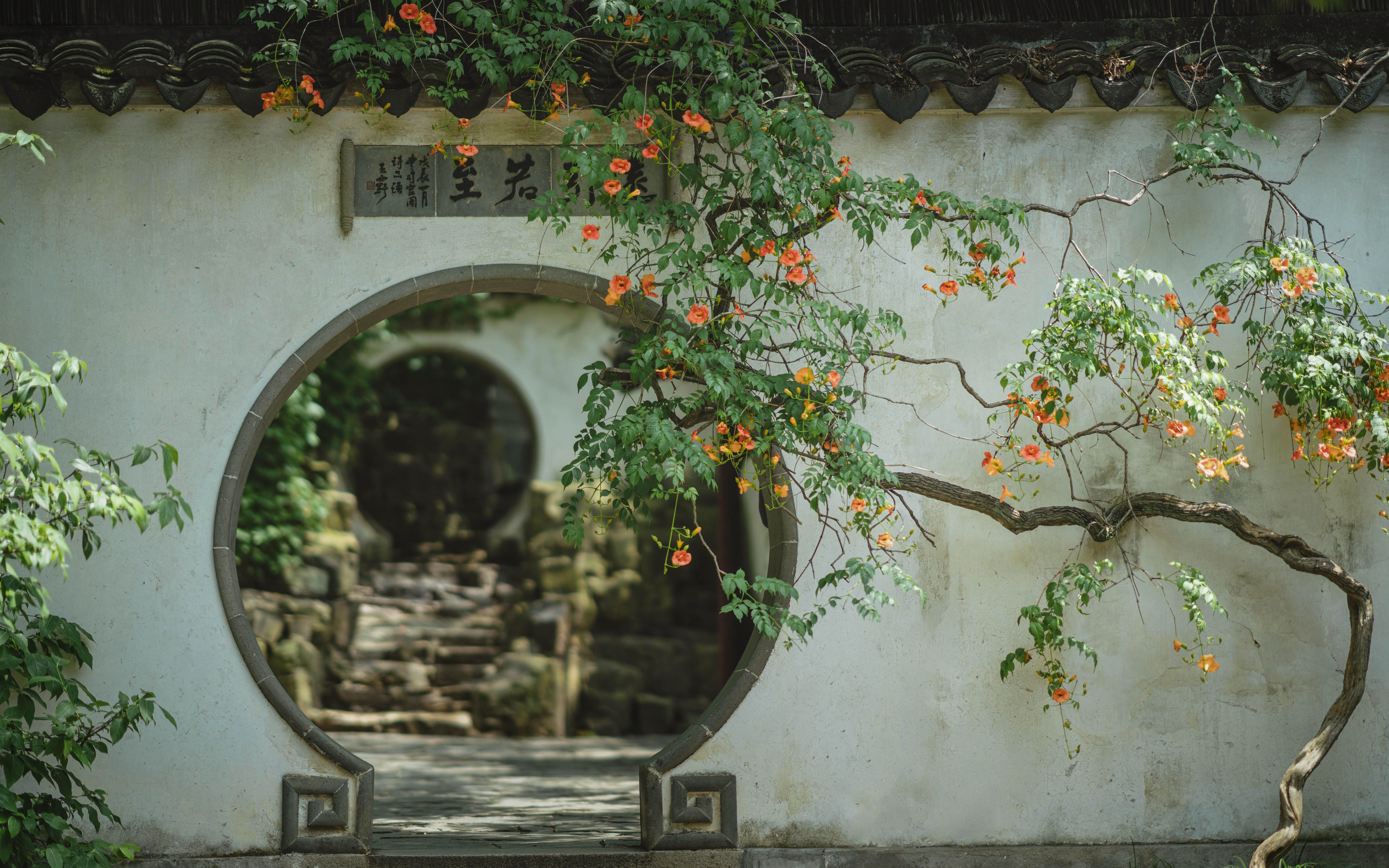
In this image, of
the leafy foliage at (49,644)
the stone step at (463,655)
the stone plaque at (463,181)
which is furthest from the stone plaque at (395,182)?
the stone step at (463,655)

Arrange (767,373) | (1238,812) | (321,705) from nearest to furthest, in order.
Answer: (767,373), (1238,812), (321,705)

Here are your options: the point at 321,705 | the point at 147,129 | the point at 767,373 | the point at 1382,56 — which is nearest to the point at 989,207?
the point at 767,373

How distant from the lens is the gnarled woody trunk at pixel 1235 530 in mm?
4477

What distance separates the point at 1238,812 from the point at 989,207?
255cm

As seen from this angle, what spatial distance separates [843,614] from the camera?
181 inches

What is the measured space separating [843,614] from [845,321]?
125 centimetres

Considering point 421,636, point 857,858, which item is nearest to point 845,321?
point 857,858

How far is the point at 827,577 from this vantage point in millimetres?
3945

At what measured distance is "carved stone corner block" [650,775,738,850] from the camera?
4.41 meters

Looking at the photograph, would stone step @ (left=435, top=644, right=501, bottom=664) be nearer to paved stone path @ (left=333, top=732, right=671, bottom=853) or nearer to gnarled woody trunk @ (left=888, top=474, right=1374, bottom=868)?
paved stone path @ (left=333, top=732, right=671, bottom=853)

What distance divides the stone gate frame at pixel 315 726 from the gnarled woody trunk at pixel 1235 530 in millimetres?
665

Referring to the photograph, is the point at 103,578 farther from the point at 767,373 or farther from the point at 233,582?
the point at 767,373

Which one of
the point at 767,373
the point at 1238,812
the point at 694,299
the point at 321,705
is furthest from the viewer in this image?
the point at 321,705

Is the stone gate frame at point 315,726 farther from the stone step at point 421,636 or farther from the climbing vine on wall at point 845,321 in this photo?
the stone step at point 421,636
